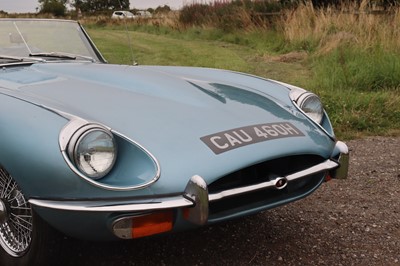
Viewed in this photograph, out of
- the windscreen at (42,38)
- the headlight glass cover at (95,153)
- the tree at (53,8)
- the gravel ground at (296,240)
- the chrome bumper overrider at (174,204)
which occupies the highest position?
the tree at (53,8)

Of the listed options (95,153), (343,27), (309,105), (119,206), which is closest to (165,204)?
(119,206)

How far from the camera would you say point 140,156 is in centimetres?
197

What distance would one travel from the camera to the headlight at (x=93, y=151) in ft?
6.21

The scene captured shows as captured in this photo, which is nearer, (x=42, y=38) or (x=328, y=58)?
(x=42, y=38)

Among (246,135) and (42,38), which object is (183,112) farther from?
(42,38)

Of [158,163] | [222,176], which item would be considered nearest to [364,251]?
[222,176]

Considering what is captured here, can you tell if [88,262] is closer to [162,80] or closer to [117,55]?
[162,80]

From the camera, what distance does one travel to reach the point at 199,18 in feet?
59.5

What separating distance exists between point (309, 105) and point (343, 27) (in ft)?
24.0

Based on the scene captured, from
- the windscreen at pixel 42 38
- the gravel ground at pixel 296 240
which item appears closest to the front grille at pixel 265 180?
the gravel ground at pixel 296 240

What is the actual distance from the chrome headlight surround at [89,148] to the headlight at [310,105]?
122 cm

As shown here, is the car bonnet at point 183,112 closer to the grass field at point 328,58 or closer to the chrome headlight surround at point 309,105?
the chrome headlight surround at point 309,105

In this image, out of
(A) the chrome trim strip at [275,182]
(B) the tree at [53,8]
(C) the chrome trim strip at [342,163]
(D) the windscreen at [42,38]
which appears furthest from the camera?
(B) the tree at [53,8]

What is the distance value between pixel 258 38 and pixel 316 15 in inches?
81.6
